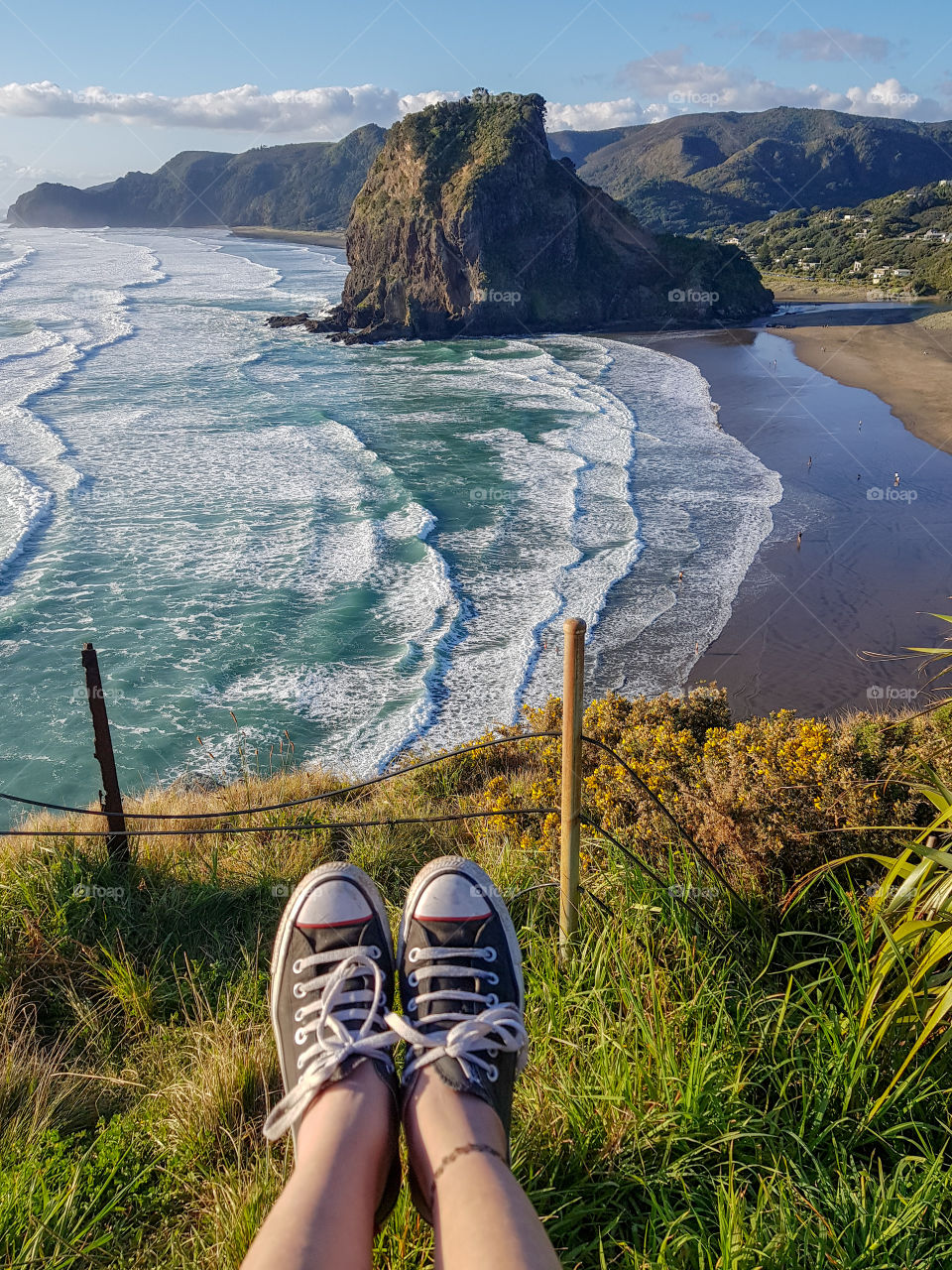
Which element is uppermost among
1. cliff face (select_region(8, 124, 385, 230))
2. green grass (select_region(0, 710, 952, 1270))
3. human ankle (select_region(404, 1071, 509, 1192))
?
cliff face (select_region(8, 124, 385, 230))

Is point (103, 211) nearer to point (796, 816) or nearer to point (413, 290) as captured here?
point (413, 290)

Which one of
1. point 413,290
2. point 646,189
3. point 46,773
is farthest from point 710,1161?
point 646,189

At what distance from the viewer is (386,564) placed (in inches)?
618

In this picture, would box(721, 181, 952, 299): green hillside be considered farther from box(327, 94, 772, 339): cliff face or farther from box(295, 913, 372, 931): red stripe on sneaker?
box(295, 913, 372, 931): red stripe on sneaker

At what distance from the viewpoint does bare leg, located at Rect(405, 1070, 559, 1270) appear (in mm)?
1387

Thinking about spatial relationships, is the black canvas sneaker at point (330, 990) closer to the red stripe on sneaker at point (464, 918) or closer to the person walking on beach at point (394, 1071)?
the person walking on beach at point (394, 1071)

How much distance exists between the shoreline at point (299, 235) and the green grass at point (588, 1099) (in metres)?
115
